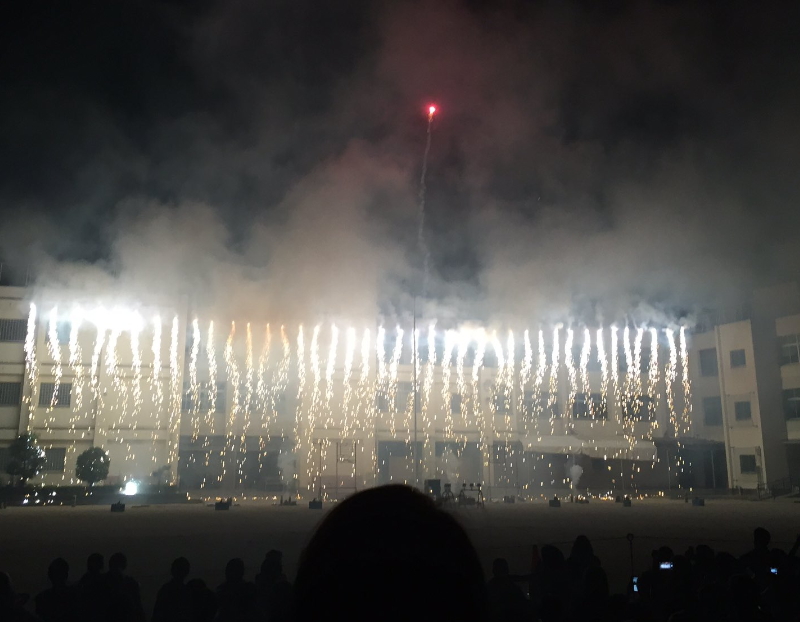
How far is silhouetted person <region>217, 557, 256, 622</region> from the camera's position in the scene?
435 cm

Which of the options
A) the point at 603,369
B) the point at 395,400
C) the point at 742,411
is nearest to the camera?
the point at 742,411

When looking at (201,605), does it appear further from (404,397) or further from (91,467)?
(404,397)

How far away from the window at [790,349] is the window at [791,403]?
4.58ft

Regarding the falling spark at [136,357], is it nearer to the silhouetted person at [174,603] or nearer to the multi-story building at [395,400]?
the multi-story building at [395,400]

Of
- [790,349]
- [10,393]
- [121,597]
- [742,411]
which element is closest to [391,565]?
[121,597]

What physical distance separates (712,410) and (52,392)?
33.5 metres

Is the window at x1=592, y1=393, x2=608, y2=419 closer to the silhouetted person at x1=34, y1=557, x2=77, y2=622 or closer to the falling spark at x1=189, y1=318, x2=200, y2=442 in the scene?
the falling spark at x1=189, y1=318, x2=200, y2=442

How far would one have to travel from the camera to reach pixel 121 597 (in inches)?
169

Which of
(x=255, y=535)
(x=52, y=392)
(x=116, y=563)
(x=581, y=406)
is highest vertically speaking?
(x=52, y=392)

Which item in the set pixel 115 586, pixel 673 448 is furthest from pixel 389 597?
pixel 673 448

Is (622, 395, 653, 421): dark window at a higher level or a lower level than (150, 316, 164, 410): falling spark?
lower

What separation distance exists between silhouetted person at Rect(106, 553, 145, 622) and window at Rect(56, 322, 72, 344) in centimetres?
2982

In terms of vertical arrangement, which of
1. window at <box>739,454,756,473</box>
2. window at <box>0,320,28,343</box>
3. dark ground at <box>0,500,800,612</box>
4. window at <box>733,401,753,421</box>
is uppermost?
window at <box>0,320,28,343</box>

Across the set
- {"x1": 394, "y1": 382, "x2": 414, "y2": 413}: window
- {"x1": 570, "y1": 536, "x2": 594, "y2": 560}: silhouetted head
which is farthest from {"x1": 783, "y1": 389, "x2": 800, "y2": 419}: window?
{"x1": 570, "y1": 536, "x2": 594, "y2": 560}: silhouetted head
